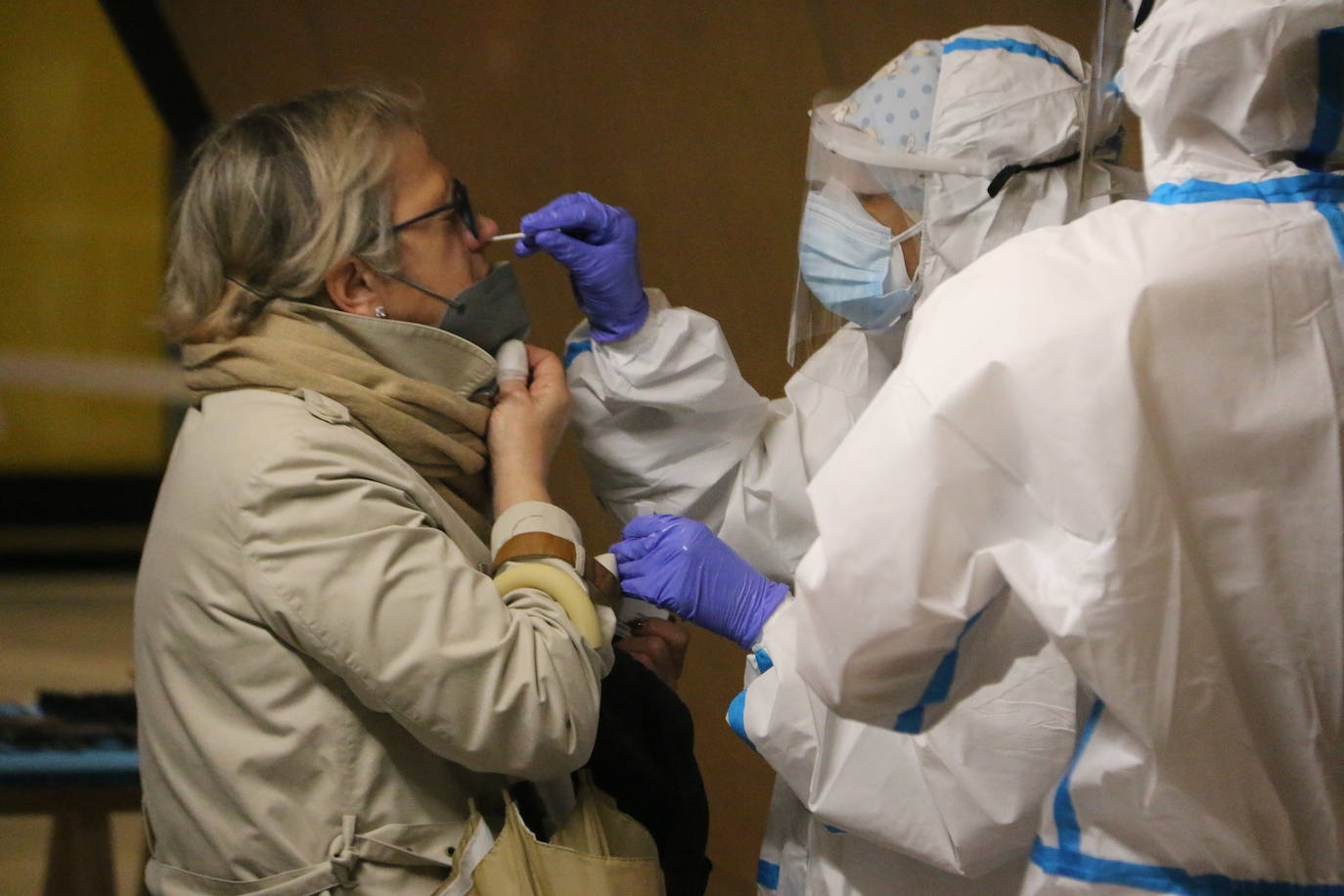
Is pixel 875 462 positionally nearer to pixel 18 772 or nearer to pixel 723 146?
pixel 723 146

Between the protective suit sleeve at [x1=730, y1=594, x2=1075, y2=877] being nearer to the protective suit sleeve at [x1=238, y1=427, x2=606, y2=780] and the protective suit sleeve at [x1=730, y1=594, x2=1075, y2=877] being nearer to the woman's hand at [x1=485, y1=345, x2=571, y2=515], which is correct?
the protective suit sleeve at [x1=238, y1=427, x2=606, y2=780]

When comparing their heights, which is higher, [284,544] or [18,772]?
[284,544]

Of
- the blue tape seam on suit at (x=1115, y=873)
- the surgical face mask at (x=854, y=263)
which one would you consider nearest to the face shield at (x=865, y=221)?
the surgical face mask at (x=854, y=263)

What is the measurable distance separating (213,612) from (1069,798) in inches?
33.4

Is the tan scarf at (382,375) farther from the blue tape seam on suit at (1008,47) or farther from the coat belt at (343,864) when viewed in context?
the blue tape seam on suit at (1008,47)

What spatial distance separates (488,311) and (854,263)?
0.50 meters

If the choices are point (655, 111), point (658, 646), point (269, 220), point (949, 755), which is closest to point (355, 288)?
point (269, 220)

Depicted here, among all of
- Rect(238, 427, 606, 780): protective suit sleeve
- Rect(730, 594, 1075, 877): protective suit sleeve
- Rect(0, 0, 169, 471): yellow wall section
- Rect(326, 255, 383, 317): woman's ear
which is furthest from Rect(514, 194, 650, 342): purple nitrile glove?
Rect(0, 0, 169, 471): yellow wall section

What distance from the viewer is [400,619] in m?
1.18

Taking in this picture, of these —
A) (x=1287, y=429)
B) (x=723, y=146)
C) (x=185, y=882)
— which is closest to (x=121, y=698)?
(x=185, y=882)

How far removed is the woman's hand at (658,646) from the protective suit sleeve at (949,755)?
1.29 ft

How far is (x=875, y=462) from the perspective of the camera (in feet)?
2.69

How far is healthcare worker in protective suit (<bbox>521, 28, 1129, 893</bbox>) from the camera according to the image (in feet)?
4.34

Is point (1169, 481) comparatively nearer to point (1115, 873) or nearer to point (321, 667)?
point (1115, 873)
